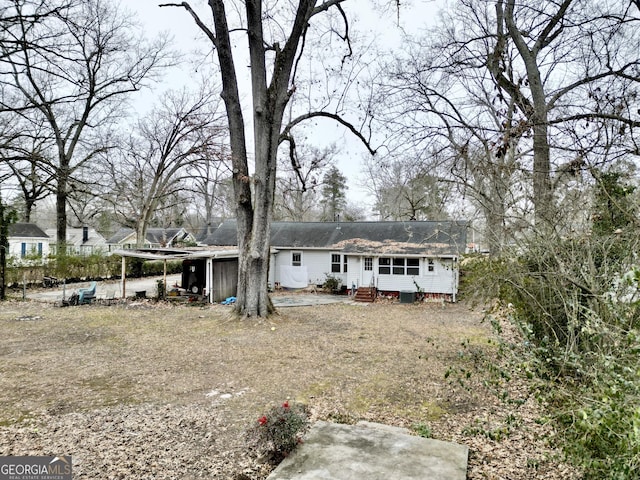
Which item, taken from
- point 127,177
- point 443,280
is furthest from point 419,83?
point 127,177

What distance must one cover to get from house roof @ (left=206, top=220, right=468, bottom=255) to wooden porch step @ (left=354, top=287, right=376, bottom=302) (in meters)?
1.94

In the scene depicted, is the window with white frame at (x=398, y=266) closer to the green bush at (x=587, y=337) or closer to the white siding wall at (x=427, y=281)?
the white siding wall at (x=427, y=281)

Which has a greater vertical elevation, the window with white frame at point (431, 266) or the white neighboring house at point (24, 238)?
the white neighboring house at point (24, 238)

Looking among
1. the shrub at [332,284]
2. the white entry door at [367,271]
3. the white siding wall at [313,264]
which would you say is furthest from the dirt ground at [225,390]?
the white siding wall at [313,264]

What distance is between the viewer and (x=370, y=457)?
4055 millimetres

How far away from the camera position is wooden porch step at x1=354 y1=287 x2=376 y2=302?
1788cm

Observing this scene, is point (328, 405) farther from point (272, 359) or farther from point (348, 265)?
point (348, 265)

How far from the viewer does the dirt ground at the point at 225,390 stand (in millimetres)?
4301

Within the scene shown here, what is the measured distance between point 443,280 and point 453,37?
34.6ft

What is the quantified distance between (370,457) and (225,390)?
330 centimetres

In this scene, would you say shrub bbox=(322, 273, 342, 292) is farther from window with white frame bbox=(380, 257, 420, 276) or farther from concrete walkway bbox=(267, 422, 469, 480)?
concrete walkway bbox=(267, 422, 469, 480)

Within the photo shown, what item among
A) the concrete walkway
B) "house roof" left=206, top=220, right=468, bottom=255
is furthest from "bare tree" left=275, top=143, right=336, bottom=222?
the concrete walkway

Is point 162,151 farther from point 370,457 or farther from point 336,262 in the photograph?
point 370,457

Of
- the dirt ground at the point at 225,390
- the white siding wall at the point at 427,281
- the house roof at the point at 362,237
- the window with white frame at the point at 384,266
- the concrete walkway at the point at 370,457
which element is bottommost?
the dirt ground at the point at 225,390
